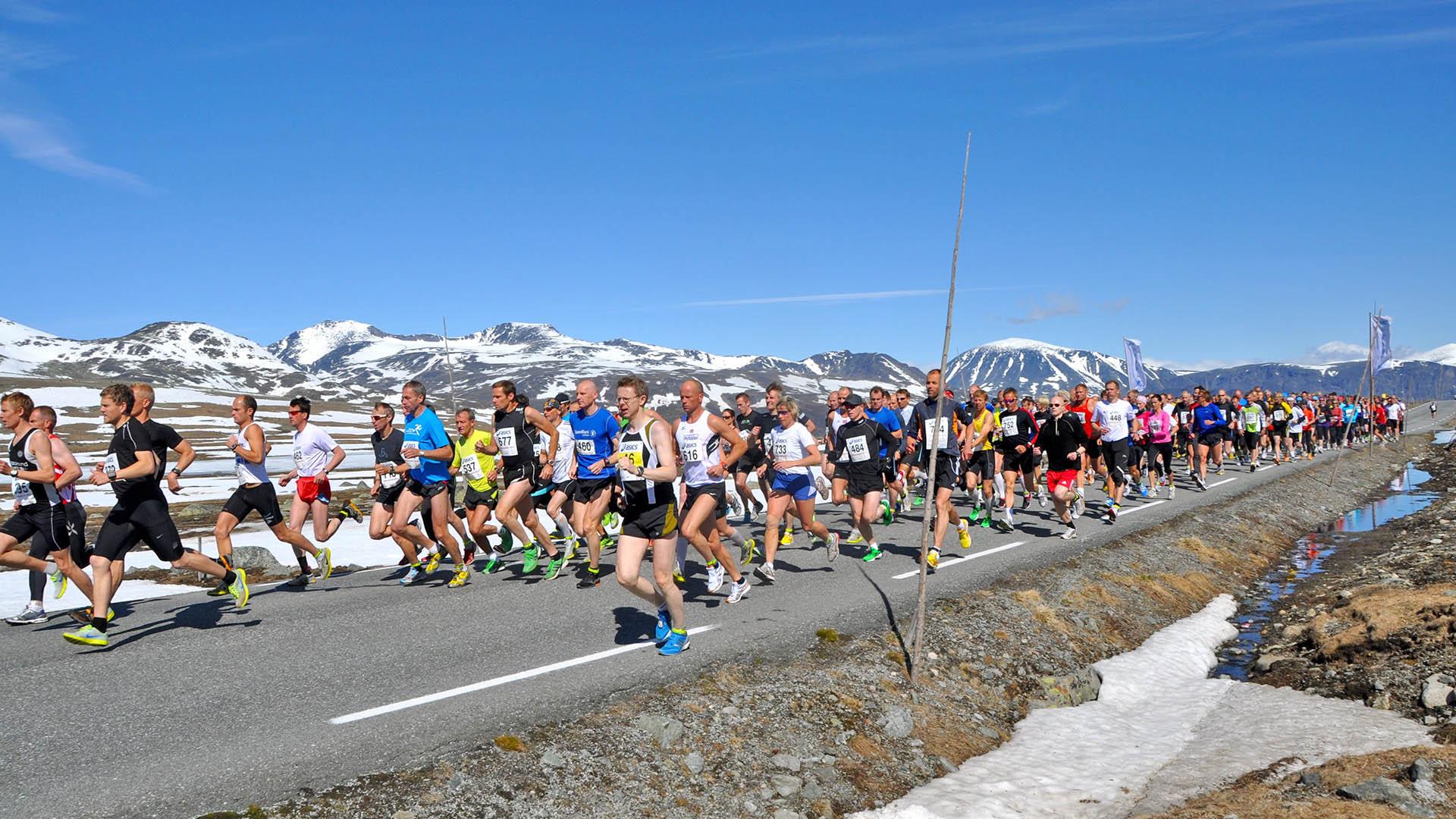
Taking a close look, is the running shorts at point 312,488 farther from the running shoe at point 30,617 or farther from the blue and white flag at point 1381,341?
the blue and white flag at point 1381,341

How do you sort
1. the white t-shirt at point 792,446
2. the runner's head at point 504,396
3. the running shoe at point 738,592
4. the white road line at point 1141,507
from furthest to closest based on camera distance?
the white road line at point 1141,507 → the runner's head at point 504,396 → the white t-shirt at point 792,446 → the running shoe at point 738,592

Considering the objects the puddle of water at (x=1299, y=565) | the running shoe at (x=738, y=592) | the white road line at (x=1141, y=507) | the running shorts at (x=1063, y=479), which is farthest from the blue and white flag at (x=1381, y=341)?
the running shoe at (x=738, y=592)

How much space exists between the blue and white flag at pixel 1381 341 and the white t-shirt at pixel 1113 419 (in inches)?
601

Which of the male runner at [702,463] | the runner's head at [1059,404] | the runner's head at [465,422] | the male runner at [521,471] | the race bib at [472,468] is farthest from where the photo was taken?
the runner's head at [1059,404]

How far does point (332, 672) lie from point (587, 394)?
4.15 metres

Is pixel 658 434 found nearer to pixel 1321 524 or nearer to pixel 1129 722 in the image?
pixel 1129 722

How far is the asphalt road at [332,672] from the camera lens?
5391 millimetres

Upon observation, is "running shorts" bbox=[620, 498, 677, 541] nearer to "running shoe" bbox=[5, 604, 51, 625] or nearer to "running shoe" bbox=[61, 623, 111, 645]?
"running shoe" bbox=[61, 623, 111, 645]

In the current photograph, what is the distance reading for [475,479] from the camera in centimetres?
1169

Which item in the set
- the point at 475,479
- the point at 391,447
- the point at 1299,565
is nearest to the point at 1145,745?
the point at 475,479

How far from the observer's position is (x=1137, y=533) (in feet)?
49.9

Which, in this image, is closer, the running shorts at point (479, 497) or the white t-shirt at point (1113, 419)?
the running shorts at point (479, 497)

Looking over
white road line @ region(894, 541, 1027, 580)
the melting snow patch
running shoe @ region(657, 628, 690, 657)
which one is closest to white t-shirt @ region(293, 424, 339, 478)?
running shoe @ region(657, 628, 690, 657)

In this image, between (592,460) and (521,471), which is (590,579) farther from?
(521,471)
